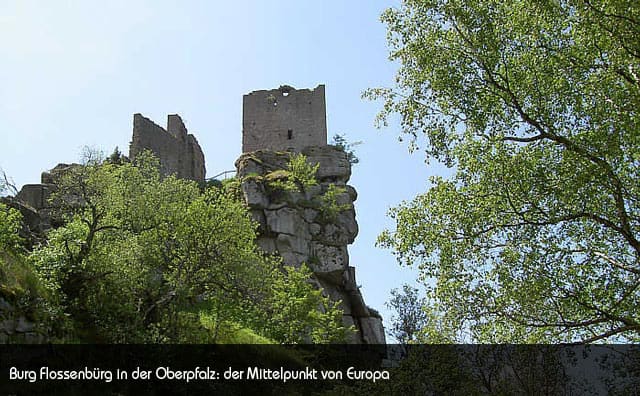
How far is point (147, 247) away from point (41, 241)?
5.95 m

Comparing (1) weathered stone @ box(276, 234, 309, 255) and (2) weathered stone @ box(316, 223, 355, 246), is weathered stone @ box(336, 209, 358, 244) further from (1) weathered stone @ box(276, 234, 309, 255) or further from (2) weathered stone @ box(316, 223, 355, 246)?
(1) weathered stone @ box(276, 234, 309, 255)

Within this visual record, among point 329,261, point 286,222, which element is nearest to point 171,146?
point 286,222

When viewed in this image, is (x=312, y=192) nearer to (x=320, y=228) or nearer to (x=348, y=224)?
(x=320, y=228)

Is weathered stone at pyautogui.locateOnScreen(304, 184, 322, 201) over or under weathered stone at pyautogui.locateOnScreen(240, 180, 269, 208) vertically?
over

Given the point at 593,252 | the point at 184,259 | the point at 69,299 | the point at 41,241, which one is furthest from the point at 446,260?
the point at 41,241

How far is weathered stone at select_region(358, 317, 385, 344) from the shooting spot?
108 feet

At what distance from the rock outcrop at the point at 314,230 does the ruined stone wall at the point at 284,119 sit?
5.13 metres

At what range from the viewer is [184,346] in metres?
19.4

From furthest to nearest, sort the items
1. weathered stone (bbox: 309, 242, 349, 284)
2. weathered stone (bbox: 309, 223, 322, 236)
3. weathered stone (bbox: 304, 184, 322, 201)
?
weathered stone (bbox: 304, 184, 322, 201) < weathered stone (bbox: 309, 223, 322, 236) < weathered stone (bbox: 309, 242, 349, 284)

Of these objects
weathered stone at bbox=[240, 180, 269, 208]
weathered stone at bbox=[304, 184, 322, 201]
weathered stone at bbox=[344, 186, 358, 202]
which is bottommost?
weathered stone at bbox=[240, 180, 269, 208]

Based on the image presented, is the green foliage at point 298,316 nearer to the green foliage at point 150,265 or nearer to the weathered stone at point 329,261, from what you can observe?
the green foliage at point 150,265

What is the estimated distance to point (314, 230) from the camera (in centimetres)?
3378

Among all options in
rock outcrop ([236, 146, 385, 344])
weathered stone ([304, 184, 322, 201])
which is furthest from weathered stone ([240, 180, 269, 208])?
weathered stone ([304, 184, 322, 201])

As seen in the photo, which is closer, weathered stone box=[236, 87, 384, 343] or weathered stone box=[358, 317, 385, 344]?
weathered stone box=[236, 87, 384, 343]
